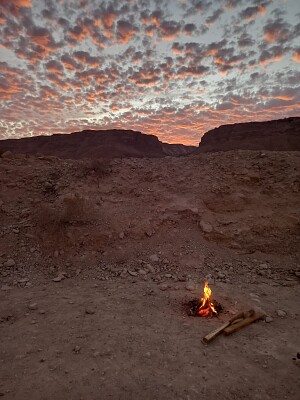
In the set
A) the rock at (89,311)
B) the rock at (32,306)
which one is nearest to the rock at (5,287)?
the rock at (32,306)

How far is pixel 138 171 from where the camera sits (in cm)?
1068

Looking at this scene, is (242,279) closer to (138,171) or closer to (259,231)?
(259,231)

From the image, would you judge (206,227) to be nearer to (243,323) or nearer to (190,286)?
(190,286)

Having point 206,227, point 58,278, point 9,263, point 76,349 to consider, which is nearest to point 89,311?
point 76,349

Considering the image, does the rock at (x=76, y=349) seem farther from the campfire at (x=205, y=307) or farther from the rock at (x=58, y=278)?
the rock at (x=58, y=278)

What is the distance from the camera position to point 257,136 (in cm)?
4619

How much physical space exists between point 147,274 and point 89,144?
64052 millimetres

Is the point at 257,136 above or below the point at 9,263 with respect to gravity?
above

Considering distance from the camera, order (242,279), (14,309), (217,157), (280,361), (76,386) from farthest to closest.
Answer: (217,157) → (242,279) → (14,309) → (280,361) → (76,386)

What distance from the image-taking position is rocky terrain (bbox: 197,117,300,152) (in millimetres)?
40250

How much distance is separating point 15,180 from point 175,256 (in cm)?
648

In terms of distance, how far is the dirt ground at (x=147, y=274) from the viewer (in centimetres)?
376

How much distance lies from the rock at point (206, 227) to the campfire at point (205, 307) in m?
2.85

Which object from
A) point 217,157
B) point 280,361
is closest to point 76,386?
point 280,361
